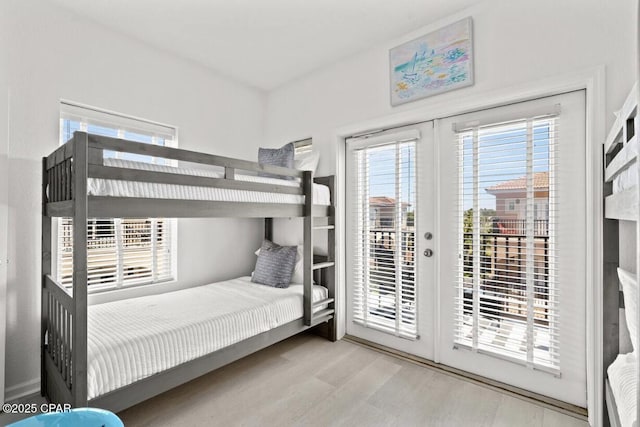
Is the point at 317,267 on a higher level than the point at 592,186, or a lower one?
lower

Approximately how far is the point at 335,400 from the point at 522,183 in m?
1.88

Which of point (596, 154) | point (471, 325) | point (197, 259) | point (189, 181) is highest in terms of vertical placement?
point (596, 154)

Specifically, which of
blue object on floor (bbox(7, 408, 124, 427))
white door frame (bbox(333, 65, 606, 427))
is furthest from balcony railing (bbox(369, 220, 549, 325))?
blue object on floor (bbox(7, 408, 124, 427))

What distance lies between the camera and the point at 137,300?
2.37 metres

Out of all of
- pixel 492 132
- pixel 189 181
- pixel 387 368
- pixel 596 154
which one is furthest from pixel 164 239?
pixel 596 154

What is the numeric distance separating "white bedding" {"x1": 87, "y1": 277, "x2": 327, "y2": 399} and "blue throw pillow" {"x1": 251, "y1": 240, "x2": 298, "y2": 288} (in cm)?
10

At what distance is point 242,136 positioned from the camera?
3.35 metres

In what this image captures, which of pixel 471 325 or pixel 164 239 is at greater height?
pixel 164 239

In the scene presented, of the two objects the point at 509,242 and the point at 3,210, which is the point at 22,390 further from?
the point at 509,242

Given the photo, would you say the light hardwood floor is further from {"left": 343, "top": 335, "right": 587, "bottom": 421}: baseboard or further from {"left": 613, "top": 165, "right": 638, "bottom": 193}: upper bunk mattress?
{"left": 613, "top": 165, "right": 638, "bottom": 193}: upper bunk mattress

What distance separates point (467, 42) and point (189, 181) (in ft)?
6.91

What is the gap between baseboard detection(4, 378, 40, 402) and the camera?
191cm

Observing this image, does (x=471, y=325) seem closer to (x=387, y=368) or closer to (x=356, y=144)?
(x=387, y=368)

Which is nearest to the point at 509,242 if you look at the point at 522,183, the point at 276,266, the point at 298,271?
the point at 522,183
